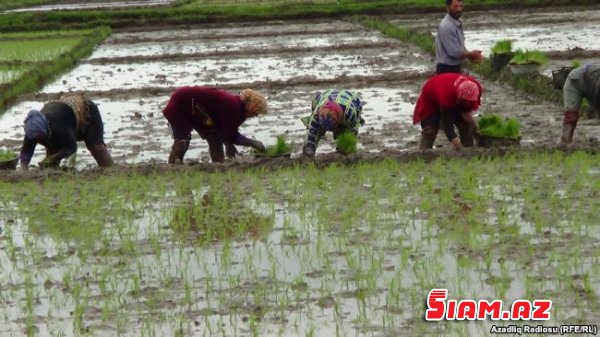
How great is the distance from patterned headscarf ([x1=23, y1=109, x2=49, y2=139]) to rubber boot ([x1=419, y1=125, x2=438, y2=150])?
249 cm

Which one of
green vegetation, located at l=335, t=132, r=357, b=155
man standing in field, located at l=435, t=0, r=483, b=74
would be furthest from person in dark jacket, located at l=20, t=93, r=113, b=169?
man standing in field, located at l=435, t=0, r=483, b=74

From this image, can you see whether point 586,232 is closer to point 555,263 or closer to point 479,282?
point 555,263

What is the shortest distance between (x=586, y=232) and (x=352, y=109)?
2.05 meters

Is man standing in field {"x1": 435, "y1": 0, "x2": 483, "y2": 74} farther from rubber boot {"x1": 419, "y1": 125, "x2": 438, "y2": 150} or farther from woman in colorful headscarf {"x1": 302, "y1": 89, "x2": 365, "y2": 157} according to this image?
woman in colorful headscarf {"x1": 302, "y1": 89, "x2": 365, "y2": 157}

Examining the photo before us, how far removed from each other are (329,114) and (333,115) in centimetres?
3

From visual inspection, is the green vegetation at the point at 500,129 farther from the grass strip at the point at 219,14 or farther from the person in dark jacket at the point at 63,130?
the grass strip at the point at 219,14

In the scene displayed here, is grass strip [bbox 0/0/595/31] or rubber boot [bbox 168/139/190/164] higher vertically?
rubber boot [bbox 168/139/190/164]

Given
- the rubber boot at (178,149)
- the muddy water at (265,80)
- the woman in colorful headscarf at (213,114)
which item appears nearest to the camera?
the woman in colorful headscarf at (213,114)

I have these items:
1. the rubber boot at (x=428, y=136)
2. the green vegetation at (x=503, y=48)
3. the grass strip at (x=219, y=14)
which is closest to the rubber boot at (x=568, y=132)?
the rubber boot at (x=428, y=136)

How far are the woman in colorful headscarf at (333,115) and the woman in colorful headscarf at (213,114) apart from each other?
345 millimetres

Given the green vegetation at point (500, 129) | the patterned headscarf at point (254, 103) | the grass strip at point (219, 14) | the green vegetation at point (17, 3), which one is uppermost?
the patterned headscarf at point (254, 103)

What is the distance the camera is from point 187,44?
1664cm

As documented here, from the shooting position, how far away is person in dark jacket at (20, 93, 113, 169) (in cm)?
640

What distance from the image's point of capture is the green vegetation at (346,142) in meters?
6.48
